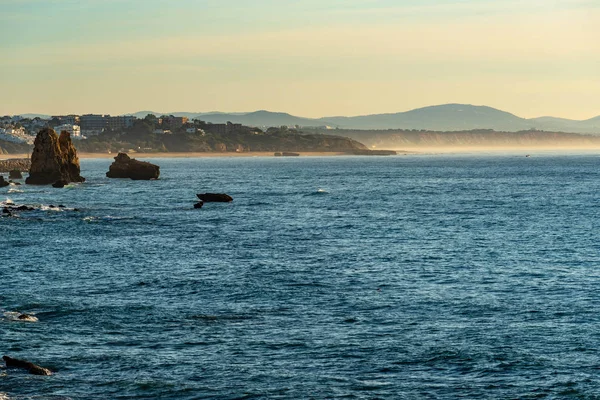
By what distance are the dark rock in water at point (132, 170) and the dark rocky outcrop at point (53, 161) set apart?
1951cm

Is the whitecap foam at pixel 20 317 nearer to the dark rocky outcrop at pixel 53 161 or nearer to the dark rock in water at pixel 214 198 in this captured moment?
the dark rock in water at pixel 214 198

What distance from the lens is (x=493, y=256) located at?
200ft

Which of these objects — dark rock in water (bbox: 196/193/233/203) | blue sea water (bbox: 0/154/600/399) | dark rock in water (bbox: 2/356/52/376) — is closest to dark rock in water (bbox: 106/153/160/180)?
dark rock in water (bbox: 196/193/233/203)

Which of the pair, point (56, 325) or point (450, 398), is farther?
point (56, 325)

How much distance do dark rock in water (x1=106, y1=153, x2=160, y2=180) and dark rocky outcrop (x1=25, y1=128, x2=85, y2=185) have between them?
1951 centimetres

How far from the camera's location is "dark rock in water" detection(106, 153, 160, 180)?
182m

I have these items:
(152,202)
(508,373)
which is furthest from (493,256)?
(152,202)

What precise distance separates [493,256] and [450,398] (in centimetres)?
3335

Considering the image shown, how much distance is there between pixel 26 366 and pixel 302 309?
46.3 ft

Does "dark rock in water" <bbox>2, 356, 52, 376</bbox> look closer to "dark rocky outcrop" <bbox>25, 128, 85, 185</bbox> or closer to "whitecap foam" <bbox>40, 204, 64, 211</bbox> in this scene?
"whitecap foam" <bbox>40, 204, 64, 211</bbox>

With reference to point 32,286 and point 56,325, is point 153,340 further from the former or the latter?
point 32,286

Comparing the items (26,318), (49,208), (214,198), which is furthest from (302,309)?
(214,198)

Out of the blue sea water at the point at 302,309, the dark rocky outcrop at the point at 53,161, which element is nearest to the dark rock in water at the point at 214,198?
Result: the blue sea water at the point at 302,309

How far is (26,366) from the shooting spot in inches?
1267
